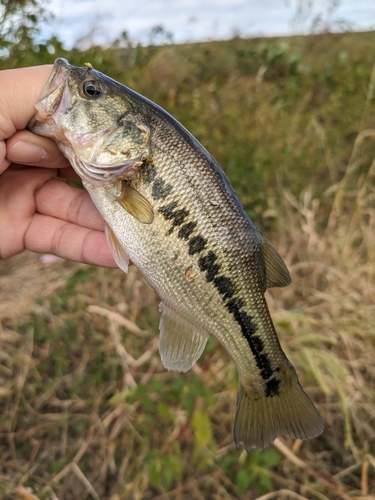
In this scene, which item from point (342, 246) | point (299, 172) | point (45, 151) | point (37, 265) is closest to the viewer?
point (45, 151)

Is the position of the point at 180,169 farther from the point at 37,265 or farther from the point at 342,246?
the point at 37,265

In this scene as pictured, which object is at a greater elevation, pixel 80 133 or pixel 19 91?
pixel 19 91

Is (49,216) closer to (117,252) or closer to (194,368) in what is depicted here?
(117,252)

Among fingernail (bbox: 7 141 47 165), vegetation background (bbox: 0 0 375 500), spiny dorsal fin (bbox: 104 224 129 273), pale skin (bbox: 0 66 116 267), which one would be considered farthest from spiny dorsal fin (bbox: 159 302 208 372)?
fingernail (bbox: 7 141 47 165)

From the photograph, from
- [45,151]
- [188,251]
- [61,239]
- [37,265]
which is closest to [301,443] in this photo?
[188,251]

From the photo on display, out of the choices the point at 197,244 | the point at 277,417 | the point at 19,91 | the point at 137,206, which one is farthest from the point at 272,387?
the point at 19,91

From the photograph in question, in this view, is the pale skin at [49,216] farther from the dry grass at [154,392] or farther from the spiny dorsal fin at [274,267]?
the dry grass at [154,392]

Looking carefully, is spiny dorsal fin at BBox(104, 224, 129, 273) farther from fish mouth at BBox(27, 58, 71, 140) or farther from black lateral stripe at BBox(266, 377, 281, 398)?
black lateral stripe at BBox(266, 377, 281, 398)
